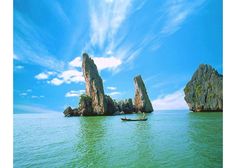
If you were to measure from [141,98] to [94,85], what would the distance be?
418 inches

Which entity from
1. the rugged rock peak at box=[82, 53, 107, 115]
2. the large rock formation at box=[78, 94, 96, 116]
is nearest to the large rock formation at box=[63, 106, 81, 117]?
the large rock formation at box=[78, 94, 96, 116]

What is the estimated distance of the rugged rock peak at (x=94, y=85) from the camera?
30.2 metres

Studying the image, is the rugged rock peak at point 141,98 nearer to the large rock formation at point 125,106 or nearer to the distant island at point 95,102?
the distant island at point 95,102

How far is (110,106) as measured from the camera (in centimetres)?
3219

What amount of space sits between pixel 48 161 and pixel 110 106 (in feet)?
84.5

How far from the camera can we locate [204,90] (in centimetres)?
3070

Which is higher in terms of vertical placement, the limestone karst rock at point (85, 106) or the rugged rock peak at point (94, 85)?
the rugged rock peak at point (94, 85)

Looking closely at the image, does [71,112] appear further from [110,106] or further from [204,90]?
[204,90]

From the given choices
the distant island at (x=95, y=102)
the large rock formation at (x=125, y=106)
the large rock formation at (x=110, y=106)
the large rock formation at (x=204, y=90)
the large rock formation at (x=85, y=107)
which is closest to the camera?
the large rock formation at (x=204, y=90)

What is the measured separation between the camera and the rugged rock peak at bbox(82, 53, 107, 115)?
3023 centimetres

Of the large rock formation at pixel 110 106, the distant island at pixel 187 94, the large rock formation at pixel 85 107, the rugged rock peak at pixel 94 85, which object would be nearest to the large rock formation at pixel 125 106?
the distant island at pixel 187 94

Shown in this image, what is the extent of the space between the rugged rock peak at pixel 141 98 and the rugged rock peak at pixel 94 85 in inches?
353
